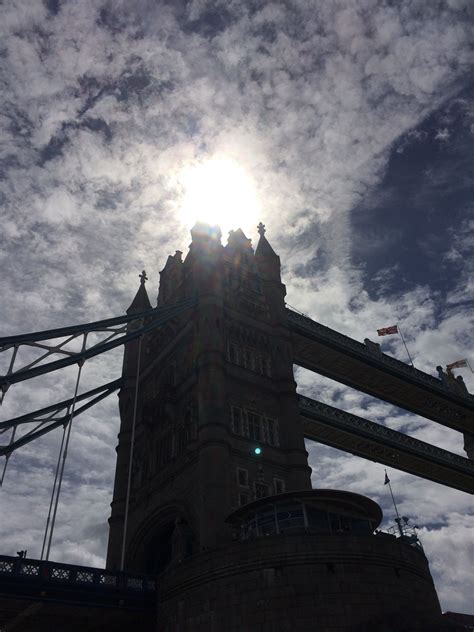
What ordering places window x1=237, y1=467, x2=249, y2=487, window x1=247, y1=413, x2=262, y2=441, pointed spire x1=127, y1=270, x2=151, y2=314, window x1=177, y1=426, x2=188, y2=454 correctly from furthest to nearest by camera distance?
pointed spire x1=127, y1=270, x2=151, y2=314 < window x1=177, y1=426, x2=188, y2=454 < window x1=247, y1=413, x2=262, y2=441 < window x1=237, y1=467, x2=249, y2=487

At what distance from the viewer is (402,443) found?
56.2 m

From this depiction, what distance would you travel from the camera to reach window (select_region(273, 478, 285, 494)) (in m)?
35.9

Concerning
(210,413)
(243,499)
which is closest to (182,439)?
(210,413)

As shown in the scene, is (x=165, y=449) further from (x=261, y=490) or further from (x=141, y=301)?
(x=141, y=301)

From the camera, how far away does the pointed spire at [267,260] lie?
158 ft

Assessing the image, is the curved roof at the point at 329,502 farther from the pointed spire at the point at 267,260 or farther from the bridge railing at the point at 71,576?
the pointed spire at the point at 267,260

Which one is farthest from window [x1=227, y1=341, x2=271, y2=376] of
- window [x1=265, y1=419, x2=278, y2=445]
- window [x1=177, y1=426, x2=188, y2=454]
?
window [x1=177, y1=426, x2=188, y2=454]

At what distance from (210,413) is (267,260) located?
18455 millimetres

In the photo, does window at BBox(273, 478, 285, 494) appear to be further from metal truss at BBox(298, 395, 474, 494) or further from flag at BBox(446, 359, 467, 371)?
flag at BBox(446, 359, 467, 371)

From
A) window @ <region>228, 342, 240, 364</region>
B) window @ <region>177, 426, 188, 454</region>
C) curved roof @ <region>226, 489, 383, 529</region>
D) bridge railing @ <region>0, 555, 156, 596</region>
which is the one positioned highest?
window @ <region>228, 342, 240, 364</region>

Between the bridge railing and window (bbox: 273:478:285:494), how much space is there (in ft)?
31.6

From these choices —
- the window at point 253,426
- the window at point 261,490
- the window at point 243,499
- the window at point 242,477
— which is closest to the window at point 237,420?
the window at point 253,426

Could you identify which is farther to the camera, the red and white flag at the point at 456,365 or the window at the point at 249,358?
the red and white flag at the point at 456,365

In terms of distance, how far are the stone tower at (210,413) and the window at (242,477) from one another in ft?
0.21
